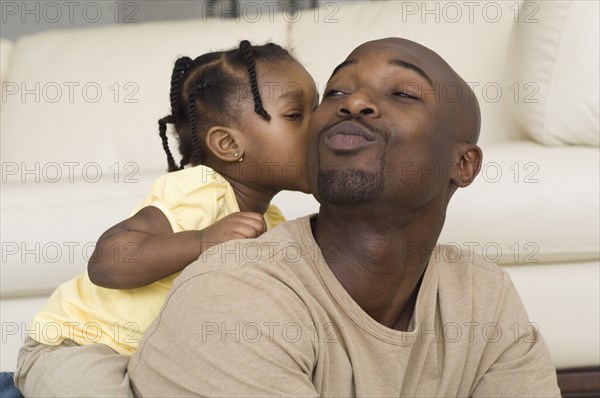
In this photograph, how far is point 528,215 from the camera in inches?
73.3

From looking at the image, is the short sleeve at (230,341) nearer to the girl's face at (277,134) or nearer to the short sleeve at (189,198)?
the short sleeve at (189,198)

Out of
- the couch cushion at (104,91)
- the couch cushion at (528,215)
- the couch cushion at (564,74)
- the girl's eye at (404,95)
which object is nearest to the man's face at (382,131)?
the girl's eye at (404,95)

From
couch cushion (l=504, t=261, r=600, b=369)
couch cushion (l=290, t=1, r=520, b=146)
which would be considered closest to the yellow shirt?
couch cushion (l=504, t=261, r=600, b=369)

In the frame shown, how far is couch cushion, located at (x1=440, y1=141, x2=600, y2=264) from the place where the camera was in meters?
1.86

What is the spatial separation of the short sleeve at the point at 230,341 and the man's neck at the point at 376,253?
120mm

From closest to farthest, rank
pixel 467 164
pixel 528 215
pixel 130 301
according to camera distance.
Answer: pixel 467 164
pixel 130 301
pixel 528 215

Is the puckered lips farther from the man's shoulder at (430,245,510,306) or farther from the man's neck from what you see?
the man's shoulder at (430,245,510,306)

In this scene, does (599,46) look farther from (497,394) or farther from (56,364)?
(56,364)

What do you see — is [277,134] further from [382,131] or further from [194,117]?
[382,131]

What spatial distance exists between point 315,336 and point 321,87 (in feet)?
4.85

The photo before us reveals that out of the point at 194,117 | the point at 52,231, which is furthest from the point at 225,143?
the point at 52,231

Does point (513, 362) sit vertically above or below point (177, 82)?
below

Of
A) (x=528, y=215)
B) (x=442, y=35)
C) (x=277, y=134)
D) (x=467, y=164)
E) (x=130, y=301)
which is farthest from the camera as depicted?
(x=442, y=35)

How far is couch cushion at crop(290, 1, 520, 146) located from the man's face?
107 cm
